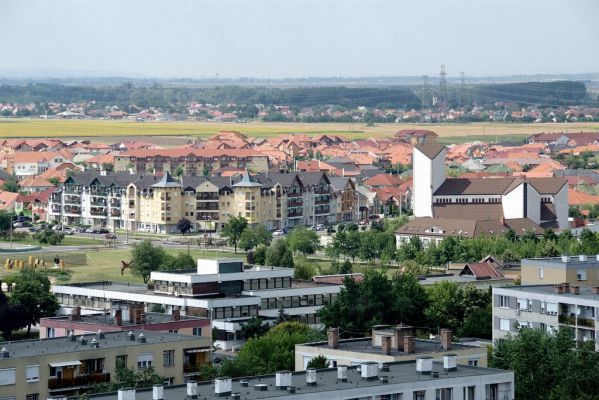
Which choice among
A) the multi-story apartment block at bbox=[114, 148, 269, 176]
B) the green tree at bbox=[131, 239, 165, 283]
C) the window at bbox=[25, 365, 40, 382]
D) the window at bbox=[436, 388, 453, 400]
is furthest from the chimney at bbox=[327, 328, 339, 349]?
the multi-story apartment block at bbox=[114, 148, 269, 176]

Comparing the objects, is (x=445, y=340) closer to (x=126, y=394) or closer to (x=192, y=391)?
(x=192, y=391)

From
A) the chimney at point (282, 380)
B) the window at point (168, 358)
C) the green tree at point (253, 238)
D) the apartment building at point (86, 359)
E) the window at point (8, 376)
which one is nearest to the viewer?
the chimney at point (282, 380)

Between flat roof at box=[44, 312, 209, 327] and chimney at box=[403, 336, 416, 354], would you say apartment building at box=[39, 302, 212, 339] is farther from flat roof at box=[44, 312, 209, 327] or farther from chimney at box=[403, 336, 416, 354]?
chimney at box=[403, 336, 416, 354]

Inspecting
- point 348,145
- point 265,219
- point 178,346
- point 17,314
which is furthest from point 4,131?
point 178,346

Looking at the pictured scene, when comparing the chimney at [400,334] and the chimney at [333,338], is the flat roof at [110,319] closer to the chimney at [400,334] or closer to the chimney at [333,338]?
the chimney at [333,338]

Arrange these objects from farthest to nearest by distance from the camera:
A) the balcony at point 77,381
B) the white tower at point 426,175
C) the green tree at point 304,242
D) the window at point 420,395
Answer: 1. the white tower at point 426,175
2. the green tree at point 304,242
3. the balcony at point 77,381
4. the window at point 420,395

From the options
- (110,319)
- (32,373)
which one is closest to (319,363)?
(32,373)

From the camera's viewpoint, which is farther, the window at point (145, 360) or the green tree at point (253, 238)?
the green tree at point (253, 238)

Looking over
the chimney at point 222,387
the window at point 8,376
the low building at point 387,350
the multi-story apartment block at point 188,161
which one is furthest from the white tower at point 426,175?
the chimney at point 222,387
